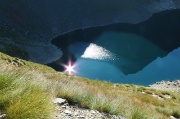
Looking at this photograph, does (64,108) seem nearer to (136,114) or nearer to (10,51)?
(136,114)

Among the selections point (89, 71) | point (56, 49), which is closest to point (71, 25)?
point (56, 49)

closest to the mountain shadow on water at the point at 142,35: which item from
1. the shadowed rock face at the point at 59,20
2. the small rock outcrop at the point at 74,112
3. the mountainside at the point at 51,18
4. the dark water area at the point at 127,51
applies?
the dark water area at the point at 127,51

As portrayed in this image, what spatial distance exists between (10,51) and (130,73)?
31.0 metres

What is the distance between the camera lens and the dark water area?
279ft

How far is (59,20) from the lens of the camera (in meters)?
113

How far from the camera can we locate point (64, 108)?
9242 millimetres

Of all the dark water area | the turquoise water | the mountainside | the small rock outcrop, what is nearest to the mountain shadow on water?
the dark water area

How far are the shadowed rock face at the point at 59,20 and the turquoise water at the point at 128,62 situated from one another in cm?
514

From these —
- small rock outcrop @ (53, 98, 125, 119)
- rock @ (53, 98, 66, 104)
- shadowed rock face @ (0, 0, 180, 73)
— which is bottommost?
small rock outcrop @ (53, 98, 125, 119)

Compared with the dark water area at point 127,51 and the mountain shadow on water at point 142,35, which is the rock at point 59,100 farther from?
the mountain shadow on water at point 142,35

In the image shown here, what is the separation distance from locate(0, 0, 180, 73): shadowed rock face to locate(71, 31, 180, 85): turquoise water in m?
5.14

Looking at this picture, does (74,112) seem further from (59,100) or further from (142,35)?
(142,35)

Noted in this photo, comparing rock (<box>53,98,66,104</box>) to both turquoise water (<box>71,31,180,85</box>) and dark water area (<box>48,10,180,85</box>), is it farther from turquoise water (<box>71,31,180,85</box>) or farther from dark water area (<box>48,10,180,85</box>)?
dark water area (<box>48,10,180,85</box>)

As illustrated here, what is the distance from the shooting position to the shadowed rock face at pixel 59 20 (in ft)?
296
